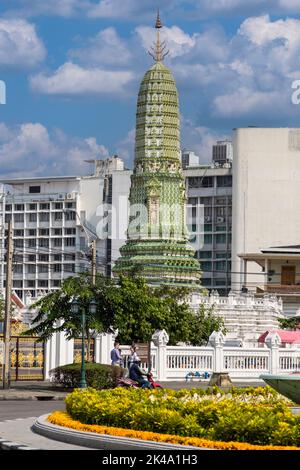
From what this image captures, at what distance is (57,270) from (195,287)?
2563 inches

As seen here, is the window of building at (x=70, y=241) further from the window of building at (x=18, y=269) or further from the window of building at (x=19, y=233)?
the window of building at (x=18, y=269)

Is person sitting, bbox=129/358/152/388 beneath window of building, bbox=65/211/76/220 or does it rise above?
beneath

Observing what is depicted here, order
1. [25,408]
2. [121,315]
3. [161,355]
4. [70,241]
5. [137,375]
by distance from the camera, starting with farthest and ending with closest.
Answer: [70,241]
[161,355]
[121,315]
[137,375]
[25,408]

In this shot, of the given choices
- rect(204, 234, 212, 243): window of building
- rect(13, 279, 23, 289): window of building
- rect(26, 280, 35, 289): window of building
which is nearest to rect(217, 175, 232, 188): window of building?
rect(204, 234, 212, 243): window of building

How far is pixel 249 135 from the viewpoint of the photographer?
138 m

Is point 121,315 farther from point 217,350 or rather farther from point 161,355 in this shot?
point 217,350

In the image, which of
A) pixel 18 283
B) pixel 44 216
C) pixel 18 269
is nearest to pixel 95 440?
pixel 18 283

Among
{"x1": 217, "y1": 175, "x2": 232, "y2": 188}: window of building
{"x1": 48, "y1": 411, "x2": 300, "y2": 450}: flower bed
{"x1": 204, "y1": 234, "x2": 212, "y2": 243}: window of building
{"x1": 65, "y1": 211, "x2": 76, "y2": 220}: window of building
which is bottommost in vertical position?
{"x1": 48, "y1": 411, "x2": 300, "y2": 450}: flower bed

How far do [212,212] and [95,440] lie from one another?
425 feet

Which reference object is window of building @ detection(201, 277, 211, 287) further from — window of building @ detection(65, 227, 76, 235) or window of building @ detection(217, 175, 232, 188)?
window of building @ detection(65, 227, 76, 235)

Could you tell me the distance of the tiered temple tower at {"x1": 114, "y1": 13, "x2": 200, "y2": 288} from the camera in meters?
101

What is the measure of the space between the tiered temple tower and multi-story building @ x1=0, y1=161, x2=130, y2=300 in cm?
5035

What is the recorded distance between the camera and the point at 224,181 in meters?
150
